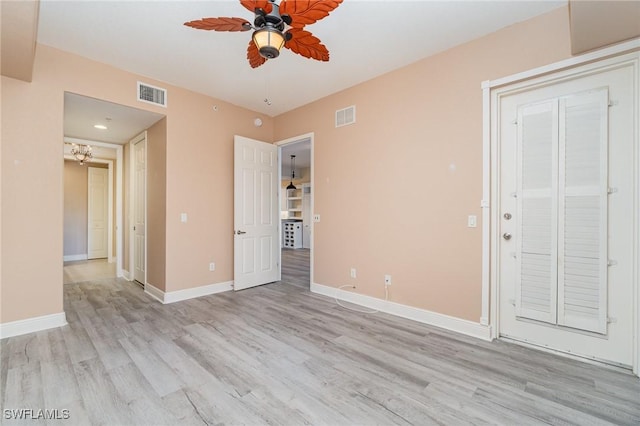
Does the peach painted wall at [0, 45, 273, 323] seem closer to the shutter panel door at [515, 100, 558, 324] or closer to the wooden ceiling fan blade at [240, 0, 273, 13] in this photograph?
the wooden ceiling fan blade at [240, 0, 273, 13]

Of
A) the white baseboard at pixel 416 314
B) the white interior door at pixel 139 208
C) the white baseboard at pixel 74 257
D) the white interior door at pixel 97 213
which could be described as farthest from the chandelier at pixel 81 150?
the white baseboard at pixel 416 314

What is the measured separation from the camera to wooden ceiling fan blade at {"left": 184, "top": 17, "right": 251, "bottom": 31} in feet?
6.15

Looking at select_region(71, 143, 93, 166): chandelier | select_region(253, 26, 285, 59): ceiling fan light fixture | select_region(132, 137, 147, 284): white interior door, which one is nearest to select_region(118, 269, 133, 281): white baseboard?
select_region(132, 137, 147, 284): white interior door

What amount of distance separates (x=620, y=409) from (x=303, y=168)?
9.26 meters

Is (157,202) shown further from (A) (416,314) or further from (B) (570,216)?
(B) (570,216)

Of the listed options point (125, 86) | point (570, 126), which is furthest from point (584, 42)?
point (125, 86)

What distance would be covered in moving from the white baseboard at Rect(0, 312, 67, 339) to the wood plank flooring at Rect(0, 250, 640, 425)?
0.38 ft

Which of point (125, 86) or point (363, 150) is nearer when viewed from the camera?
point (125, 86)

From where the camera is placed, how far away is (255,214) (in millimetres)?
4629

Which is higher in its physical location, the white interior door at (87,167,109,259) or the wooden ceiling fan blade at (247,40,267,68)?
the wooden ceiling fan blade at (247,40,267,68)

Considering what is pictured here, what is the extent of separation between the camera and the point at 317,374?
6.86 ft

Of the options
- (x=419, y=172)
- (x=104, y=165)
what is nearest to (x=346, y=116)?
(x=419, y=172)

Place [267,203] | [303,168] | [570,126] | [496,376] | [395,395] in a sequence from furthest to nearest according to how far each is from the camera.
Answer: [303,168]
[267,203]
[570,126]
[496,376]
[395,395]

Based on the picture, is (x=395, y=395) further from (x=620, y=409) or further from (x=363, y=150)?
(x=363, y=150)
